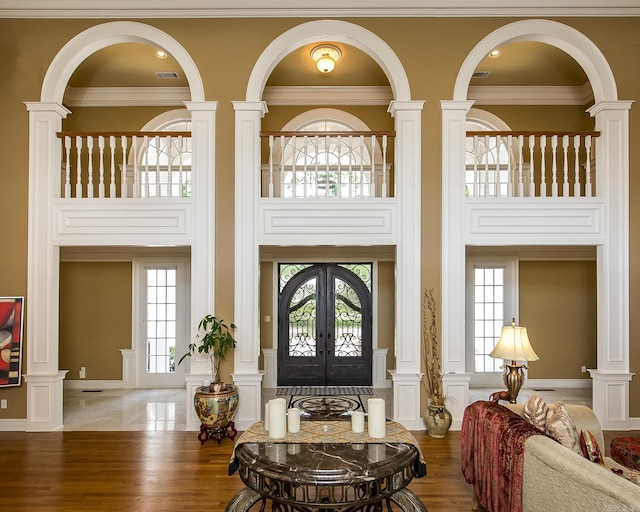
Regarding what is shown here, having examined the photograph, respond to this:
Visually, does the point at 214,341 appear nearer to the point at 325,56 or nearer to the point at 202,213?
the point at 202,213

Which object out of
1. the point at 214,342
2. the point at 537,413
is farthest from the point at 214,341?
the point at 537,413

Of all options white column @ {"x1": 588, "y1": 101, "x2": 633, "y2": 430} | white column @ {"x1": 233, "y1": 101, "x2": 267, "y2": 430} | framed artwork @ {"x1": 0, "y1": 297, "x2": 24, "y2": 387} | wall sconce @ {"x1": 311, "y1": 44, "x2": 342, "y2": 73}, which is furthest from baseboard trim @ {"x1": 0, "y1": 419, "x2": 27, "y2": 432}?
white column @ {"x1": 588, "y1": 101, "x2": 633, "y2": 430}

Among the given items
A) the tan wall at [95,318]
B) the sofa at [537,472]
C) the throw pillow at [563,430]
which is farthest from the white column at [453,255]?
the tan wall at [95,318]

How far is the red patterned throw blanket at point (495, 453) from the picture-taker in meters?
2.87

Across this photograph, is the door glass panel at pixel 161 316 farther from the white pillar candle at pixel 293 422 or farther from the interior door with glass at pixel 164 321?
the white pillar candle at pixel 293 422

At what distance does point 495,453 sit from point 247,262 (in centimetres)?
346

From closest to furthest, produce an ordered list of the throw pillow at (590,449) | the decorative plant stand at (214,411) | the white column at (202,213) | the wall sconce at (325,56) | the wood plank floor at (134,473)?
the throw pillow at (590,449) < the wood plank floor at (134,473) < the decorative plant stand at (214,411) < the white column at (202,213) < the wall sconce at (325,56)

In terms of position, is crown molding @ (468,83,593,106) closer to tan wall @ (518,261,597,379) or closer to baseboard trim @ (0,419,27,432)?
tan wall @ (518,261,597,379)

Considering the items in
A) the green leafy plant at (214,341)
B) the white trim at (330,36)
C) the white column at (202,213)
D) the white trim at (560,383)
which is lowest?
the white trim at (560,383)

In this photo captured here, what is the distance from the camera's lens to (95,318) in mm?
7742

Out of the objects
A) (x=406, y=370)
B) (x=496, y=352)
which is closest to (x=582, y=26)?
(x=496, y=352)

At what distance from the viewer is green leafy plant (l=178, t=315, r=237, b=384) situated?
5270mm

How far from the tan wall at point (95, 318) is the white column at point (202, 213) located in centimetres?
277

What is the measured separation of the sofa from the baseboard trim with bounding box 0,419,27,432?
16.4 ft
